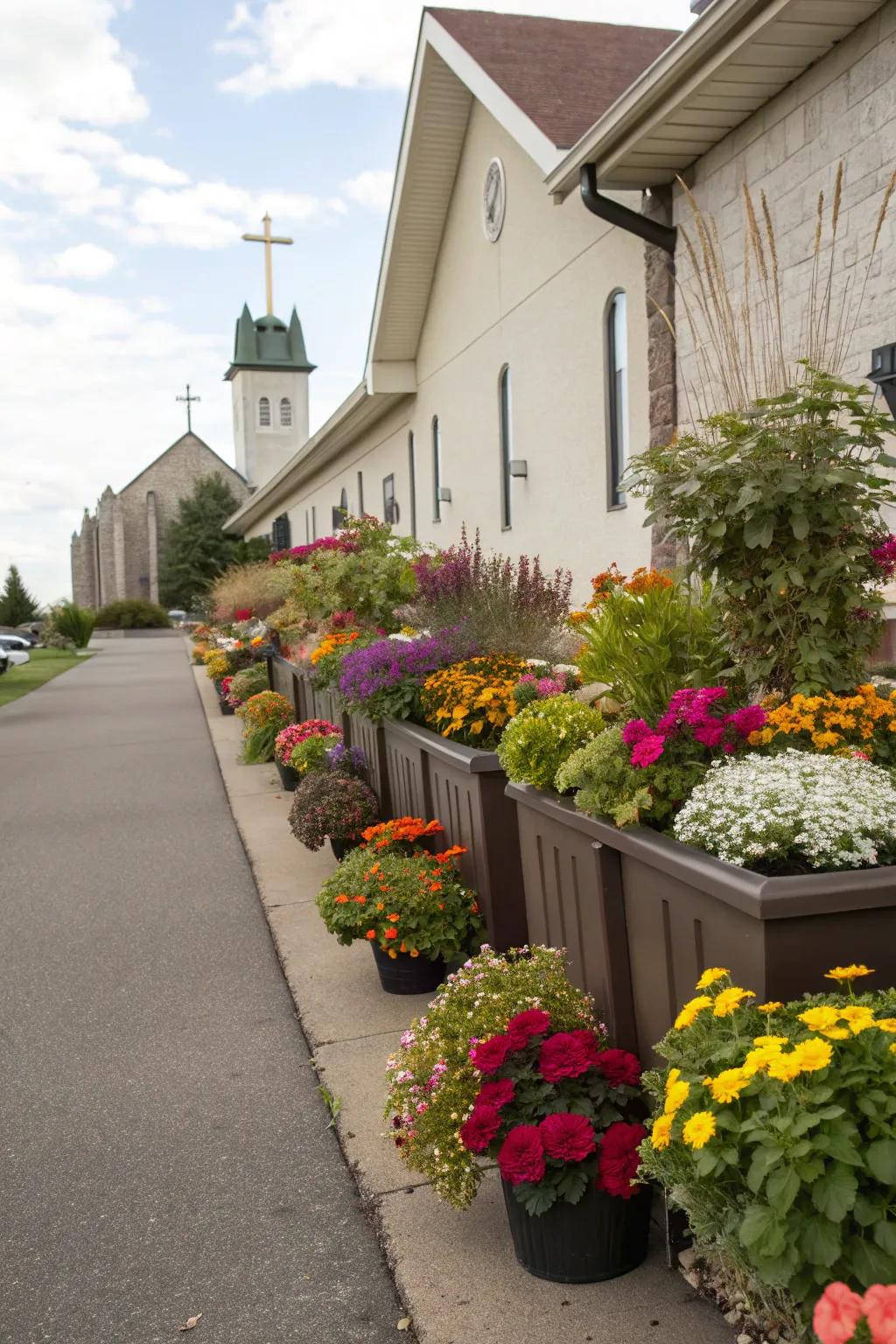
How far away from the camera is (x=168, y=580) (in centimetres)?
6462

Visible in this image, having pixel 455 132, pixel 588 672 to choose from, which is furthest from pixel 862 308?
pixel 455 132

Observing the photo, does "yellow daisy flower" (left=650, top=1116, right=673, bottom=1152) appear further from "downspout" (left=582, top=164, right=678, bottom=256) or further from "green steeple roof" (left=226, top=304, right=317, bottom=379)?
"green steeple roof" (left=226, top=304, right=317, bottom=379)

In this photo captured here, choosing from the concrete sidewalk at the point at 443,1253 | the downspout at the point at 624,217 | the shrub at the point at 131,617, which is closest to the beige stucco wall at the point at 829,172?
the downspout at the point at 624,217

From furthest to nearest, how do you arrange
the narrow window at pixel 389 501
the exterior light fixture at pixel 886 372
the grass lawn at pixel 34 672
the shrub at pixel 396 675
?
the grass lawn at pixel 34 672, the narrow window at pixel 389 501, the exterior light fixture at pixel 886 372, the shrub at pixel 396 675

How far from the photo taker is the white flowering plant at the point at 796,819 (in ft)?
9.01

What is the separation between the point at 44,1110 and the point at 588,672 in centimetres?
245

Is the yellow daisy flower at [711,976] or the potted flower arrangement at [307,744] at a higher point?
the potted flower arrangement at [307,744]

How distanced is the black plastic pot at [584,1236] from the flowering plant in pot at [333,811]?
3.41 meters

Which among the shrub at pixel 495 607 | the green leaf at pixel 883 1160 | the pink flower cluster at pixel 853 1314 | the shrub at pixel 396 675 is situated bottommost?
the pink flower cluster at pixel 853 1314

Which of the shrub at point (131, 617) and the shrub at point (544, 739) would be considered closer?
the shrub at point (544, 739)

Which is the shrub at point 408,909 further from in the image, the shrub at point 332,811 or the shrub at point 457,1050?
the shrub at point 332,811

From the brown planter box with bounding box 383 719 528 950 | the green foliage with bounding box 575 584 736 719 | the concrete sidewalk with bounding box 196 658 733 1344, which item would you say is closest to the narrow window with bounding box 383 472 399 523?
the brown planter box with bounding box 383 719 528 950

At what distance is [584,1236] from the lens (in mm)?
2715

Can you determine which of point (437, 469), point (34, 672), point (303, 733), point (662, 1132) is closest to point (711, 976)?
point (662, 1132)
